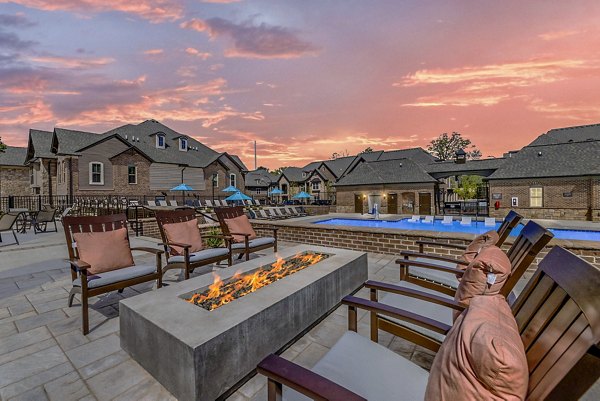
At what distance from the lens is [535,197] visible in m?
19.5

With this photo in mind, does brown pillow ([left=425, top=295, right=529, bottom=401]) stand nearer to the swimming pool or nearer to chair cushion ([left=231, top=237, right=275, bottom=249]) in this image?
chair cushion ([left=231, top=237, right=275, bottom=249])

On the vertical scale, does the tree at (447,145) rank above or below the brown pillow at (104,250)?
above

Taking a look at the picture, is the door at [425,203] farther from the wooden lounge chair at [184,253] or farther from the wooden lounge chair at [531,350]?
the wooden lounge chair at [531,350]

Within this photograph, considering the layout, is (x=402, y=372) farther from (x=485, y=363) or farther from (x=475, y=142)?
(x=475, y=142)

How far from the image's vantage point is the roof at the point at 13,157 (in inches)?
966

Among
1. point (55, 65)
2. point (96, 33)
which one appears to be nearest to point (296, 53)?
point (96, 33)

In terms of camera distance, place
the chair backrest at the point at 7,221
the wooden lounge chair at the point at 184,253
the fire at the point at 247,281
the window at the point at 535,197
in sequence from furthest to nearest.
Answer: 1. the window at the point at 535,197
2. the chair backrest at the point at 7,221
3. the wooden lounge chair at the point at 184,253
4. the fire at the point at 247,281

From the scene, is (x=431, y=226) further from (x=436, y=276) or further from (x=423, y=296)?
(x=423, y=296)

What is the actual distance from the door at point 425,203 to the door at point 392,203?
6.97 ft

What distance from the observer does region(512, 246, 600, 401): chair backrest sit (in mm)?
875

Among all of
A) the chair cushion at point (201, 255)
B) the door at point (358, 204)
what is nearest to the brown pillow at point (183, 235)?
the chair cushion at point (201, 255)

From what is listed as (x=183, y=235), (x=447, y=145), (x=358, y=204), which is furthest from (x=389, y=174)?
(x=447, y=145)

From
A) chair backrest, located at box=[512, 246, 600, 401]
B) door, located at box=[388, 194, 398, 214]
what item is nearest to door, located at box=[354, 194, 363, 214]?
door, located at box=[388, 194, 398, 214]

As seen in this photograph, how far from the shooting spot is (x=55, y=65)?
32.5 feet
